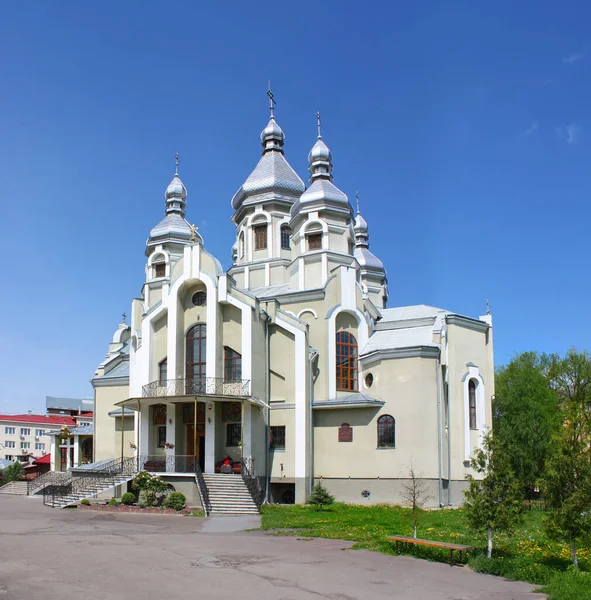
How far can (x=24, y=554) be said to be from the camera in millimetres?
13664

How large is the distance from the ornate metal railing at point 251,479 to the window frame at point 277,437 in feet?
6.11

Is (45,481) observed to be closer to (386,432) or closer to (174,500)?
(174,500)

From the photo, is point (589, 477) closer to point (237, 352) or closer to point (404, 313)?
point (237, 352)

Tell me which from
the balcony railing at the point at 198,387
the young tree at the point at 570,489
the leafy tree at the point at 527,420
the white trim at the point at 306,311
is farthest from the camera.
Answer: the leafy tree at the point at 527,420

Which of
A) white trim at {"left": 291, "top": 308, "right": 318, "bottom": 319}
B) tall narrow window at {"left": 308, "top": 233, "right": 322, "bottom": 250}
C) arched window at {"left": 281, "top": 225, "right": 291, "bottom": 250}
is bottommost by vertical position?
white trim at {"left": 291, "top": 308, "right": 318, "bottom": 319}

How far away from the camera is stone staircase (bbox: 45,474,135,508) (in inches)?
1005

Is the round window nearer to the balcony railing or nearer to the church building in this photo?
the church building

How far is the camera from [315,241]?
3312 centimetres

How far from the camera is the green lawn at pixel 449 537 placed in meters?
12.5


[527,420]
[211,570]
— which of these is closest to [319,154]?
[527,420]

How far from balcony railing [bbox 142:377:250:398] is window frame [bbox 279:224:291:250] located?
10.4 meters

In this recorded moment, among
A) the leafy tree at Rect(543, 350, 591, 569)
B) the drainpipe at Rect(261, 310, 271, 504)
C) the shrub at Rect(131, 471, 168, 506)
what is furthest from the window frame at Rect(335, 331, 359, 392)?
the leafy tree at Rect(543, 350, 591, 569)

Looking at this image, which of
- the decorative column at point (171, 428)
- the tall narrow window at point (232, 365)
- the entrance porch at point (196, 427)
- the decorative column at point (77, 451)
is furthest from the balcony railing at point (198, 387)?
the decorative column at point (77, 451)

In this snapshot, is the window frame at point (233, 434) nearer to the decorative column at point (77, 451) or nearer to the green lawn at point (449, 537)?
the green lawn at point (449, 537)
